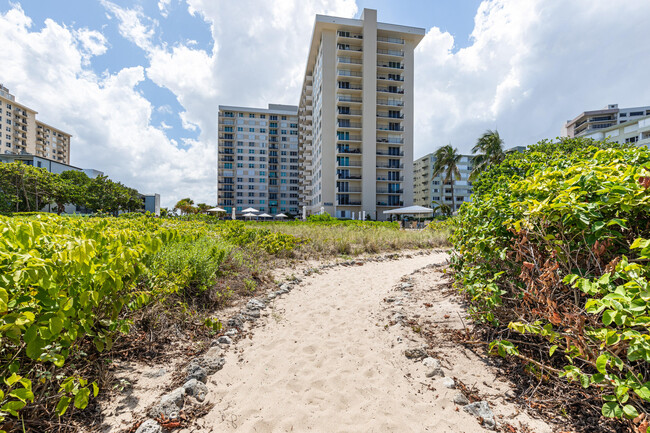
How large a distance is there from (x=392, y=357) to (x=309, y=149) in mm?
50578

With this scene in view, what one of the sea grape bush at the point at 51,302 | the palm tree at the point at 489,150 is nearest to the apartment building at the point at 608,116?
the palm tree at the point at 489,150

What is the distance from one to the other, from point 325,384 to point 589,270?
2.49 m

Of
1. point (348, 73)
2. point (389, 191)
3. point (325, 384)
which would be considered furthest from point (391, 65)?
point (325, 384)

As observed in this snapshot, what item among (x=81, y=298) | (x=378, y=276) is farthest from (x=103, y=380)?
(x=378, y=276)

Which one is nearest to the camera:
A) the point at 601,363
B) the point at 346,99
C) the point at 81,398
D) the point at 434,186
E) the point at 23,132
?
the point at 601,363

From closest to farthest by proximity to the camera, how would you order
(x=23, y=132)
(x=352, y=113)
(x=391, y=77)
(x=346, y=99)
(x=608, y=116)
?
(x=346, y=99)
(x=352, y=113)
(x=391, y=77)
(x=608, y=116)
(x=23, y=132)

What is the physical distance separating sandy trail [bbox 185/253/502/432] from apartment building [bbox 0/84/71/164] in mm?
80915

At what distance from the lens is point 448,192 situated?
73.9 m

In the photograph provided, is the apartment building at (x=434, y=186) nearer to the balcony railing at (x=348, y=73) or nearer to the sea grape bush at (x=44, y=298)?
the balcony railing at (x=348, y=73)

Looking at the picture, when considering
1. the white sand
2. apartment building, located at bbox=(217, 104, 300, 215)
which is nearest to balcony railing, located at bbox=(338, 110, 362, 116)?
apartment building, located at bbox=(217, 104, 300, 215)

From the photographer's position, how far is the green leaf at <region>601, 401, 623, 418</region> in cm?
156

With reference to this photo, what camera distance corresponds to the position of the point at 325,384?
8.75 ft

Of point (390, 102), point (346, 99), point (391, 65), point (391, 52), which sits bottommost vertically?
point (346, 99)

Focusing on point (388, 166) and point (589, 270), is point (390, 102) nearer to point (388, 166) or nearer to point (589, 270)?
point (388, 166)
